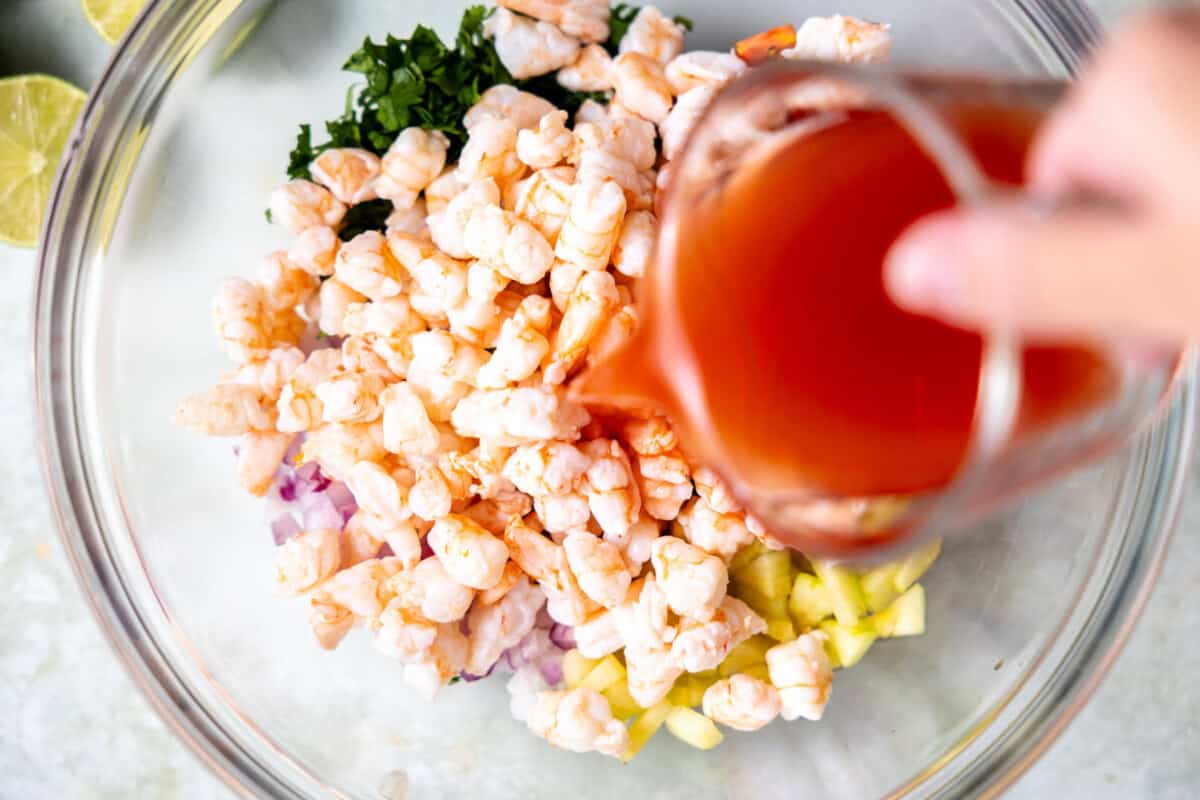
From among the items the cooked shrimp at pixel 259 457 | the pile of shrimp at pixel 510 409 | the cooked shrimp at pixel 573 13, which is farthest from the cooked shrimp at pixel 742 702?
the cooked shrimp at pixel 573 13

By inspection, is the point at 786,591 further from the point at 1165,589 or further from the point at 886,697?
the point at 1165,589

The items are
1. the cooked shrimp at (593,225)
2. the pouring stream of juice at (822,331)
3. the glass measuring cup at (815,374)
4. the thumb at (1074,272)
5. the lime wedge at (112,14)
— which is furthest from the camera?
the lime wedge at (112,14)

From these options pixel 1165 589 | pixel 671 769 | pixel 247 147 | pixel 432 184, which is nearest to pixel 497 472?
pixel 432 184

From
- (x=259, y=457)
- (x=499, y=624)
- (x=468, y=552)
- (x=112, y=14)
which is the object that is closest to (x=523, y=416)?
(x=468, y=552)

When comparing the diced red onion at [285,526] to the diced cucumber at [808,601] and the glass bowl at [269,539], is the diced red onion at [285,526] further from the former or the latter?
the diced cucumber at [808,601]

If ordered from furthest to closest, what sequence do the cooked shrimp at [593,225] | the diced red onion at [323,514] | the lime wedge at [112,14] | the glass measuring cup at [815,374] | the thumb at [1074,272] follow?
1. the lime wedge at [112,14]
2. the diced red onion at [323,514]
3. the cooked shrimp at [593,225]
4. the glass measuring cup at [815,374]
5. the thumb at [1074,272]

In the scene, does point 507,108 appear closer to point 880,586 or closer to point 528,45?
point 528,45

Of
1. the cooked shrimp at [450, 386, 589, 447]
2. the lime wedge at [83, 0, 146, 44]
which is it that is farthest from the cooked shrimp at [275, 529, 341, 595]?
the lime wedge at [83, 0, 146, 44]
